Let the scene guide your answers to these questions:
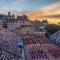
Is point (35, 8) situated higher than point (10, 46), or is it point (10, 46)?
point (35, 8)

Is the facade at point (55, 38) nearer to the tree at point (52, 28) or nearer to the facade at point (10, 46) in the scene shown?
the tree at point (52, 28)

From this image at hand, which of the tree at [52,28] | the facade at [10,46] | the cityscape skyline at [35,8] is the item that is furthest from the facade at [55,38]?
the facade at [10,46]

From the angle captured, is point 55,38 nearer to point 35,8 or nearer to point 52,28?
point 52,28

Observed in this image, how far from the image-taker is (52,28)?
8.18 feet

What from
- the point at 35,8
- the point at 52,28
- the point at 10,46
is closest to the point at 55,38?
the point at 52,28

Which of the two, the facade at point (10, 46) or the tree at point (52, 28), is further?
the tree at point (52, 28)

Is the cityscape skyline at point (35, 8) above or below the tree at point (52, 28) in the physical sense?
above

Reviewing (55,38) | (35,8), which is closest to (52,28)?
(55,38)

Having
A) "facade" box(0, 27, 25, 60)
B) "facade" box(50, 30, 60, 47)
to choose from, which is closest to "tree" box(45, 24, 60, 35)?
"facade" box(50, 30, 60, 47)

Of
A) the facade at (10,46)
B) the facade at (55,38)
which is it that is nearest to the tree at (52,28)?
the facade at (55,38)

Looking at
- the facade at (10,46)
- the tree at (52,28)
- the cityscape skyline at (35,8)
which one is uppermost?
the cityscape skyline at (35,8)

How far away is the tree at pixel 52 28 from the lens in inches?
98.3

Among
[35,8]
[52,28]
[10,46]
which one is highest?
[35,8]

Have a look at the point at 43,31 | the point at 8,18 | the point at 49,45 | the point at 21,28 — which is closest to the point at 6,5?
the point at 8,18
